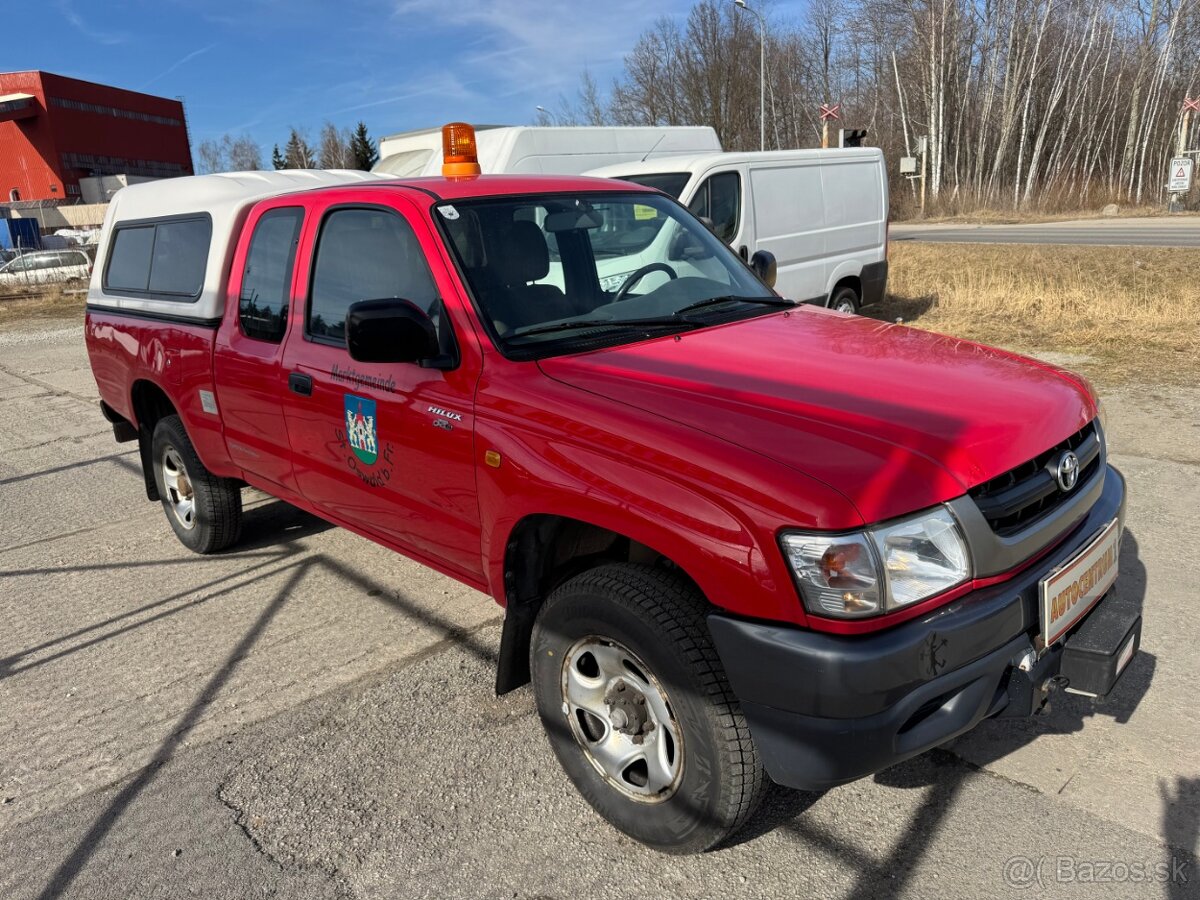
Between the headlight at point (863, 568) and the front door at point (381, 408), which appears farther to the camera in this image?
the front door at point (381, 408)

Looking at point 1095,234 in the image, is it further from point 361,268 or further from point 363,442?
point 363,442

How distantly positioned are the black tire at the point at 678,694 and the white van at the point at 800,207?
6168 mm

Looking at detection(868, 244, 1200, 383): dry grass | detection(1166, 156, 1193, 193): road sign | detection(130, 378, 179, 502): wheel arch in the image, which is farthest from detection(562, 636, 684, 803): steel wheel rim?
detection(1166, 156, 1193, 193): road sign

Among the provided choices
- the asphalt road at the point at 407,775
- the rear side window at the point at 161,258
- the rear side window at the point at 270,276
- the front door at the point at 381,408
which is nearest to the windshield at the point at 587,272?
the front door at the point at 381,408

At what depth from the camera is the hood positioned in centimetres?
212

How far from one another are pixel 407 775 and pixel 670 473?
5.02ft

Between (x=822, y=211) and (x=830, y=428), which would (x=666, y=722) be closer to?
(x=830, y=428)

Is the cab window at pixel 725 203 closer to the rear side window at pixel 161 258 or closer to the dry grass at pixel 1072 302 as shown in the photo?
the dry grass at pixel 1072 302

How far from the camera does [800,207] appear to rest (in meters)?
9.59

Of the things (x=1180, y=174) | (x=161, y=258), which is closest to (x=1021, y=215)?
(x=1180, y=174)

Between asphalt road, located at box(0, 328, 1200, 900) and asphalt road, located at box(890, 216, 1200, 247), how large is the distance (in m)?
17.9

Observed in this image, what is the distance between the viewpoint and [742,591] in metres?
2.09

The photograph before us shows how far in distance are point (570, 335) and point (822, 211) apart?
769 centimetres

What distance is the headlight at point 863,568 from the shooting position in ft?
6.56
